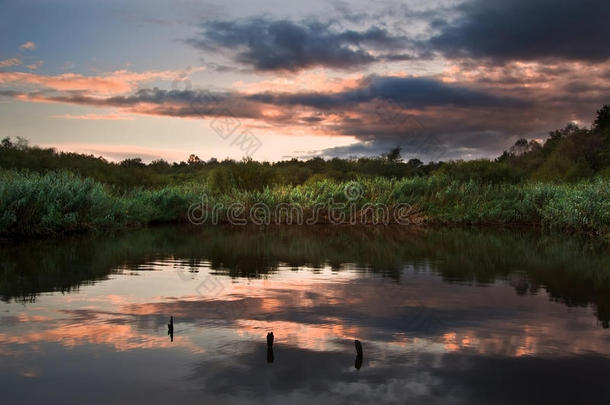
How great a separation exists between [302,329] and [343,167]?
63.4 meters

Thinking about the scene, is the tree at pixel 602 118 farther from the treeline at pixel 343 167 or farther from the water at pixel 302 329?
the water at pixel 302 329

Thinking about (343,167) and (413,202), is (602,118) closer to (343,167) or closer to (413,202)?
(343,167)

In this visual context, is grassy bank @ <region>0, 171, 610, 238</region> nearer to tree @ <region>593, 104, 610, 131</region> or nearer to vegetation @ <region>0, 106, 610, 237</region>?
vegetation @ <region>0, 106, 610, 237</region>

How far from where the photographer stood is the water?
16.8 ft

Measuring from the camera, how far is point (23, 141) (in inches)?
1693

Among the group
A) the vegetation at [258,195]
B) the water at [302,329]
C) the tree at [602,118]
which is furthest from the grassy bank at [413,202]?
the tree at [602,118]

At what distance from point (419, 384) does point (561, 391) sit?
1.26 m

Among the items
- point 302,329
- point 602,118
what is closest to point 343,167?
point 602,118

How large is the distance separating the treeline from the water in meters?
17.9

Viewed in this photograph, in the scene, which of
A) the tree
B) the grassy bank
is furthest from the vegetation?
the tree

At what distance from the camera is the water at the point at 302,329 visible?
5113 millimetres

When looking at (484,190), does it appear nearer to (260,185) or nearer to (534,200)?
(534,200)

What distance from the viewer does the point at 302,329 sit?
7.08 meters

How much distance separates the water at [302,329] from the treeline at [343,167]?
58.8ft
